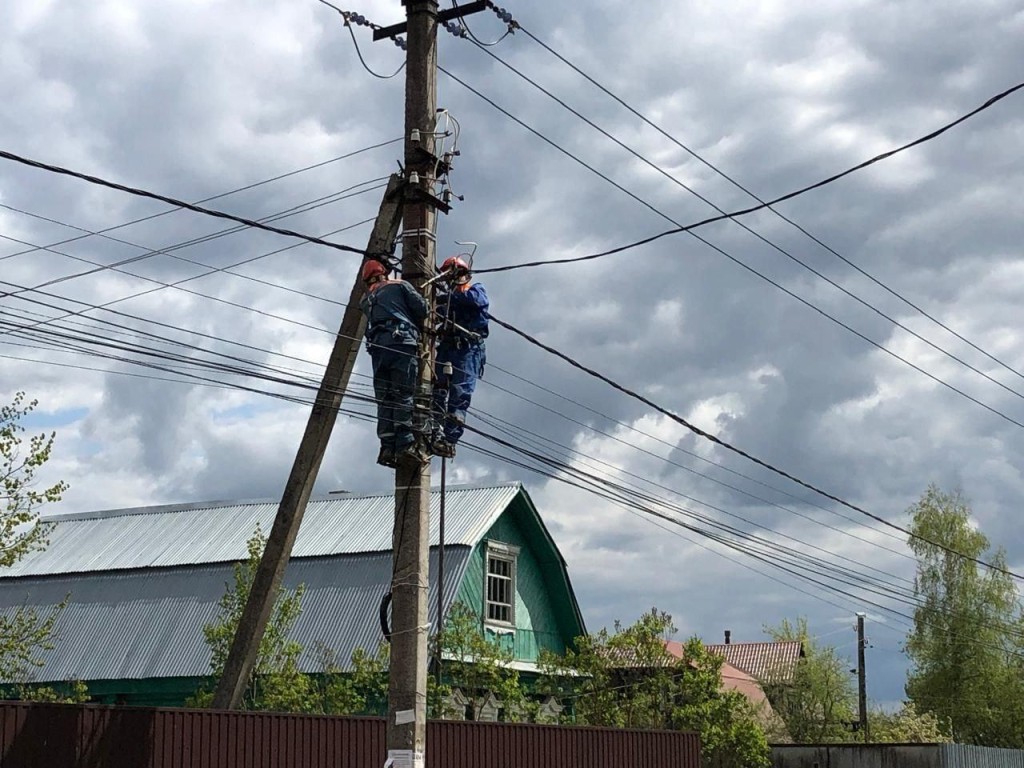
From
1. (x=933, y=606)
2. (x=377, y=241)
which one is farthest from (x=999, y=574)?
(x=377, y=241)

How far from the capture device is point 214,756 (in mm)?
13320

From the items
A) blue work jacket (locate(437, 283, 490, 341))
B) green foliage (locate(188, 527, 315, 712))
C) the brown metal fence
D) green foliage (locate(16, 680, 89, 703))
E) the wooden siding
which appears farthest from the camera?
the wooden siding

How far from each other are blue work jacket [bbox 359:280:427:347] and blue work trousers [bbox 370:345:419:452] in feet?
0.27

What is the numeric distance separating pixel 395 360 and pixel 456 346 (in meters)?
0.99

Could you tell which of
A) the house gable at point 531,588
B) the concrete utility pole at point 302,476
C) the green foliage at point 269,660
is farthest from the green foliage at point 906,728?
the concrete utility pole at point 302,476

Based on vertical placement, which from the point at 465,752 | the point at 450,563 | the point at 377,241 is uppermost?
the point at 377,241

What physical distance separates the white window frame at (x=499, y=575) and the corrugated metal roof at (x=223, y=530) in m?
A: 0.84

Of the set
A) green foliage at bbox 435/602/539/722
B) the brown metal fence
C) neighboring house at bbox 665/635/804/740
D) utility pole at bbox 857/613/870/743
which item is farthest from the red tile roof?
the brown metal fence

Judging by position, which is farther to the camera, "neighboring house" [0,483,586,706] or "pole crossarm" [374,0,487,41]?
"neighboring house" [0,483,586,706]

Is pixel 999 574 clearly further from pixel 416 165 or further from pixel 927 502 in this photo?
pixel 416 165

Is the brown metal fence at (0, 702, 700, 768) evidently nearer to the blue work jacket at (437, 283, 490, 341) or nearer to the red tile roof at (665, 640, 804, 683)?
the blue work jacket at (437, 283, 490, 341)

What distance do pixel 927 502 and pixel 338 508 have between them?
31851 millimetres

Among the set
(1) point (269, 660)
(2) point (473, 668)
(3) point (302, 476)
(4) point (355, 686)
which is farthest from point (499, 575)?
(3) point (302, 476)

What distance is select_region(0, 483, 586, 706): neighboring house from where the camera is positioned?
96.1ft
